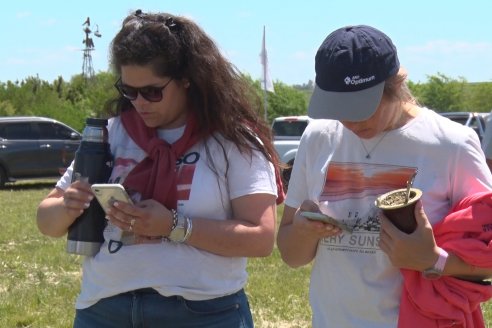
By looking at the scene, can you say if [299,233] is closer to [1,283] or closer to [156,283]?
[156,283]

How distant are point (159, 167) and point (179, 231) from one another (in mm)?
221

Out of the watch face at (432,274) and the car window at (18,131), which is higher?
the watch face at (432,274)

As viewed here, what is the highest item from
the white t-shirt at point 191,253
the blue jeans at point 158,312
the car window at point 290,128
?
the white t-shirt at point 191,253

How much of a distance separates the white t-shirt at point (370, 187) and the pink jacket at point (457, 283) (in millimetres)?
63

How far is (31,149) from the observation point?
54.7 ft

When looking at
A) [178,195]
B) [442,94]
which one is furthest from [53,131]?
[442,94]

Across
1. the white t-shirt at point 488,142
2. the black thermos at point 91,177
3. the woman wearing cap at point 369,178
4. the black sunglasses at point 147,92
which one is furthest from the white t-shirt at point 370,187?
the white t-shirt at point 488,142

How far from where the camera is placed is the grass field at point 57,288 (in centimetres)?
512

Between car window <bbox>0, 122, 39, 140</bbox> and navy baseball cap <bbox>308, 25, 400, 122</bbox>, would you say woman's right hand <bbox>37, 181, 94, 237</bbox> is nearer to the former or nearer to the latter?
navy baseball cap <bbox>308, 25, 400, 122</bbox>

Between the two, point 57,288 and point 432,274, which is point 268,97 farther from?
point 432,274

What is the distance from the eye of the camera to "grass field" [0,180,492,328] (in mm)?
→ 5121

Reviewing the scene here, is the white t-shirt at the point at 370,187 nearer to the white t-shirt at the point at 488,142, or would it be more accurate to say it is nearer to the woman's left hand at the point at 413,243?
the woman's left hand at the point at 413,243

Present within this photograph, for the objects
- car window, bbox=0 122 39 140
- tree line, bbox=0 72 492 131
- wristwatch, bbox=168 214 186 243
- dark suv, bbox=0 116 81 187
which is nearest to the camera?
wristwatch, bbox=168 214 186 243

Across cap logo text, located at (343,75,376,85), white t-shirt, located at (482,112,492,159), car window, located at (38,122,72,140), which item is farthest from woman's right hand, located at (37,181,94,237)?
car window, located at (38,122,72,140)
